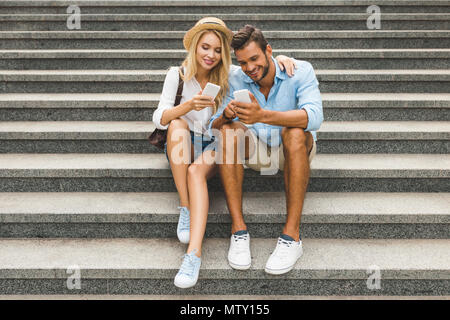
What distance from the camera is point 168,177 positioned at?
2.09 metres

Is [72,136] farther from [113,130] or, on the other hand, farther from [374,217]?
[374,217]

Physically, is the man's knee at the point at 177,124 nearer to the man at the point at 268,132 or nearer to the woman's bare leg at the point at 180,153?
the woman's bare leg at the point at 180,153

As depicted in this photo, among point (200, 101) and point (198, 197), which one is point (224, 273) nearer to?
point (198, 197)

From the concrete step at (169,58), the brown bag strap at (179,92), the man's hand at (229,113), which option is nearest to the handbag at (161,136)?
the brown bag strap at (179,92)

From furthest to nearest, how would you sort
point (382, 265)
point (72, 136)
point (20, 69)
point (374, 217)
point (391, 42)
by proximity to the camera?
point (391, 42), point (20, 69), point (72, 136), point (374, 217), point (382, 265)

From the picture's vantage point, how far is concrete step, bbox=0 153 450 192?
2.06 meters

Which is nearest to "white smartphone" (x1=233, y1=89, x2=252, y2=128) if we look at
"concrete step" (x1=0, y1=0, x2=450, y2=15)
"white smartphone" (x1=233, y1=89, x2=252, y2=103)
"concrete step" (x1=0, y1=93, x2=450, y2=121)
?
"white smartphone" (x1=233, y1=89, x2=252, y2=103)

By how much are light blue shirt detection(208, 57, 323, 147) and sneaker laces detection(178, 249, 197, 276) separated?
0.69 meters

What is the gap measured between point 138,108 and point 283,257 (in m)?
1.54

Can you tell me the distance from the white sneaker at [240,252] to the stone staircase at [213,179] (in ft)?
0.15

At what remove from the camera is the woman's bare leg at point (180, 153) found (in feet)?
5.93

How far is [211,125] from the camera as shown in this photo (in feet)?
6.14
